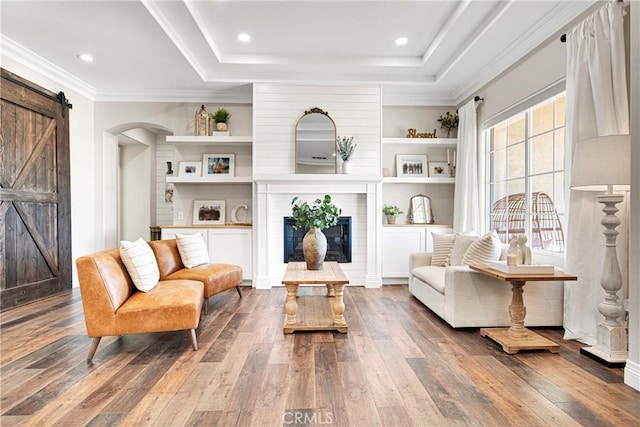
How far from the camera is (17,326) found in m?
3.33

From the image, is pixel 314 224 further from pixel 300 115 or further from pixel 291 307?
pixel 300 115

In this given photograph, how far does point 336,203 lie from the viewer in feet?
17.1

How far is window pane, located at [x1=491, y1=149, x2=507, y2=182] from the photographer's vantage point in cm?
442

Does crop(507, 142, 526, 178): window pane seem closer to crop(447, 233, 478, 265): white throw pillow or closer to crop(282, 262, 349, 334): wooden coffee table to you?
crop(447, 233, 478, 265): white throw pillow

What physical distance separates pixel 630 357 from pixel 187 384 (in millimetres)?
2725

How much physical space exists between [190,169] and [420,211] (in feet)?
11.8

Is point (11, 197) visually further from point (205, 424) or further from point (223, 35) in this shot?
point (205, 424)

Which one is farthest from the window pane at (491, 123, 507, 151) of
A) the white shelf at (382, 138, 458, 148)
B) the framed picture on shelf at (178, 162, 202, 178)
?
the framed picture on shelf at (178, 162, 202, 178)

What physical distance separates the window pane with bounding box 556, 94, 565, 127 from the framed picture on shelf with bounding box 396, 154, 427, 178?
7.30ft

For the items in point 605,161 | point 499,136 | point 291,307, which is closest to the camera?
point 605,161

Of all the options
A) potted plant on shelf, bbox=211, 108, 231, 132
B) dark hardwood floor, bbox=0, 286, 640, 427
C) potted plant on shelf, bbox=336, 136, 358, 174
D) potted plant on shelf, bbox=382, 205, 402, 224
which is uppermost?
potted plant on shelf, bbox=211, 108, 231, 132

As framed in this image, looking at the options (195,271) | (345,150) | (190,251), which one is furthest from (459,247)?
(190,251)

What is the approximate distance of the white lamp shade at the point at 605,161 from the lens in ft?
7.59

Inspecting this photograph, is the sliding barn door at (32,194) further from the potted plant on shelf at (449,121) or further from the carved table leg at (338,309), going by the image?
the potted plant on shelf at (449,121)
